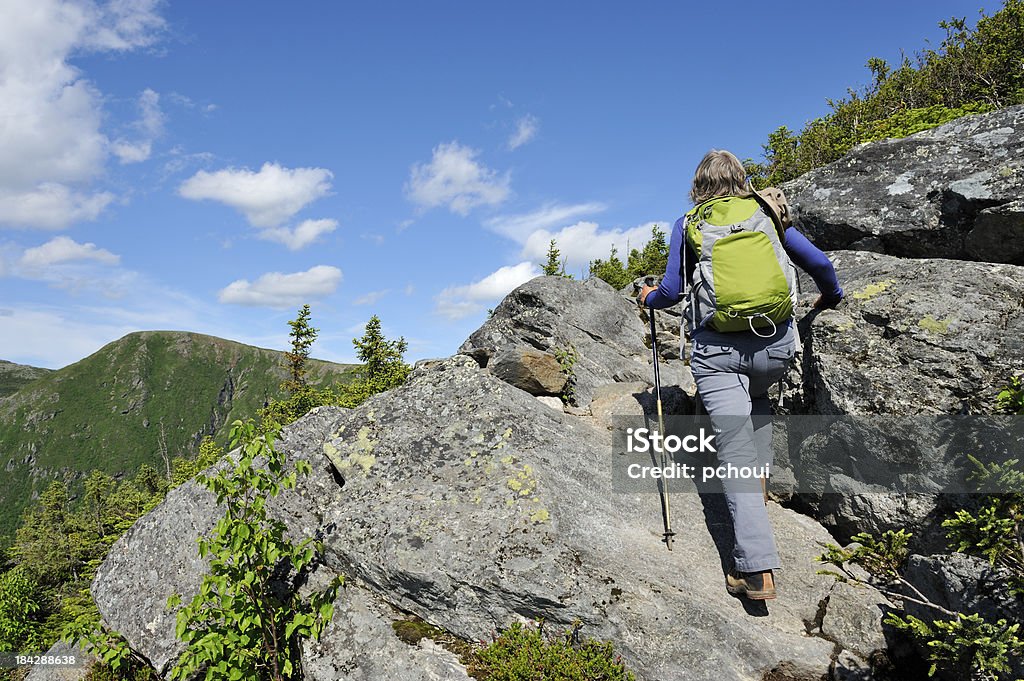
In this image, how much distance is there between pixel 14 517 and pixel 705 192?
27575 cm

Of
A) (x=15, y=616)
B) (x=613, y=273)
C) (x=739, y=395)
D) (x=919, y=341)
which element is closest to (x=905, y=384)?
(x=919, y=341)

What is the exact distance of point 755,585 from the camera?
5285 mm

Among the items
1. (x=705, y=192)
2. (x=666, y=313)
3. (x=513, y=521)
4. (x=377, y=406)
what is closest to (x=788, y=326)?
(x=705, y=192)

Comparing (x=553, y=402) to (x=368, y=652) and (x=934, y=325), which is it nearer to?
(x=368, y=652)

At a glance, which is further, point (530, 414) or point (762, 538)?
point (530, 414)

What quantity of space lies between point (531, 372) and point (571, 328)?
117 inches

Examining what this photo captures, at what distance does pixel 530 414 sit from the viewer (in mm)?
7602

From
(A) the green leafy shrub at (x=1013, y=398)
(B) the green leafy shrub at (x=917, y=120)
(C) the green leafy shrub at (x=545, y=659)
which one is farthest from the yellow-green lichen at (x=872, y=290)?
(B) the green leafy shrub at (x=917, y=120)

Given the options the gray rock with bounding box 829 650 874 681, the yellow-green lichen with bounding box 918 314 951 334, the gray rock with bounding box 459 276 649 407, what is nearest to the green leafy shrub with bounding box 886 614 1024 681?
the gray rock with bounding box 829 650 874 681

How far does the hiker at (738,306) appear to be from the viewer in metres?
5.30

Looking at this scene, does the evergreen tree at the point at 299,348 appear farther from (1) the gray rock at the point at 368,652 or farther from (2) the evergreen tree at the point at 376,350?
(1) the gray rock at the point at 368,652

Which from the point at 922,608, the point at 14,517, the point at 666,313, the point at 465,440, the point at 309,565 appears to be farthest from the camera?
the point at 14,517

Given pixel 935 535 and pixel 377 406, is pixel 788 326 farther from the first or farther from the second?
pixel 377 406

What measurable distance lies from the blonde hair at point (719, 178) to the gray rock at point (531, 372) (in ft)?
14.7
